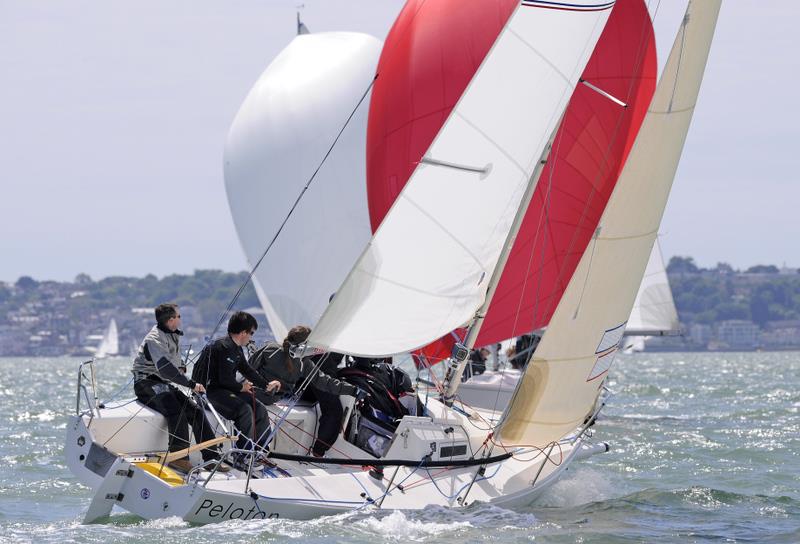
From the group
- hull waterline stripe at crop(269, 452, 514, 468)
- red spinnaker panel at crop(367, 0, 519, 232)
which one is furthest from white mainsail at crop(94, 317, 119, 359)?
hull waterline stripe at crop(269, 452, 514, 468)

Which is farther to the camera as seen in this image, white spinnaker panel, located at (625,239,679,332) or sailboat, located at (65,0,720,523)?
white spinnaker panel, located at (625,239,679,332)

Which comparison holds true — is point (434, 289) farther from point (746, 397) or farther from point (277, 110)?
point (746, 397)

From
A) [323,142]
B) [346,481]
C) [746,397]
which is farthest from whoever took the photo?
[746,397]

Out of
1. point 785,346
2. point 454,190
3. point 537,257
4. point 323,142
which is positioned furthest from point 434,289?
point 785,346

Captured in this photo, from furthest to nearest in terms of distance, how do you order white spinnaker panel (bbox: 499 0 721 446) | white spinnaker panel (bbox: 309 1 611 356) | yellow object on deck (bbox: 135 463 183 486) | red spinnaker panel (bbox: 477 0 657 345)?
red spinnaker panel (bbox: 477 0 657 345) → white spinnaker panel (bbox: 499 0 721 446) → white spinnaker panel (bbox: 309 1 611 356) → yellow object on deck (bbox: 135 463 183 486)

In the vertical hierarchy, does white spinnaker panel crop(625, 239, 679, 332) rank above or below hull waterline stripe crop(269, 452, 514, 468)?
above

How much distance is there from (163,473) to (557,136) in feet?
15.4

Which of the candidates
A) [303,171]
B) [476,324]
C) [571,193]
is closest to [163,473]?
[476,324]

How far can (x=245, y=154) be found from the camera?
16.5 metres

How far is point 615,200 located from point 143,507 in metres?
3.41

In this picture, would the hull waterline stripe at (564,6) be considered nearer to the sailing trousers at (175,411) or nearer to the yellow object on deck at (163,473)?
the sailing trousers at (175,411)

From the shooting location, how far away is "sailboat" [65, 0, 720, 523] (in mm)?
7637

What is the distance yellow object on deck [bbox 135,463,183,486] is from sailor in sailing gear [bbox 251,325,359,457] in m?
0.81

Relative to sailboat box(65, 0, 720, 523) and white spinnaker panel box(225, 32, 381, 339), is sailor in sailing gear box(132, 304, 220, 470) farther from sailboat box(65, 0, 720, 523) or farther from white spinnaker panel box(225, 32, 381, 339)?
white spinnaker panel box(225, 32, 381, 339)
